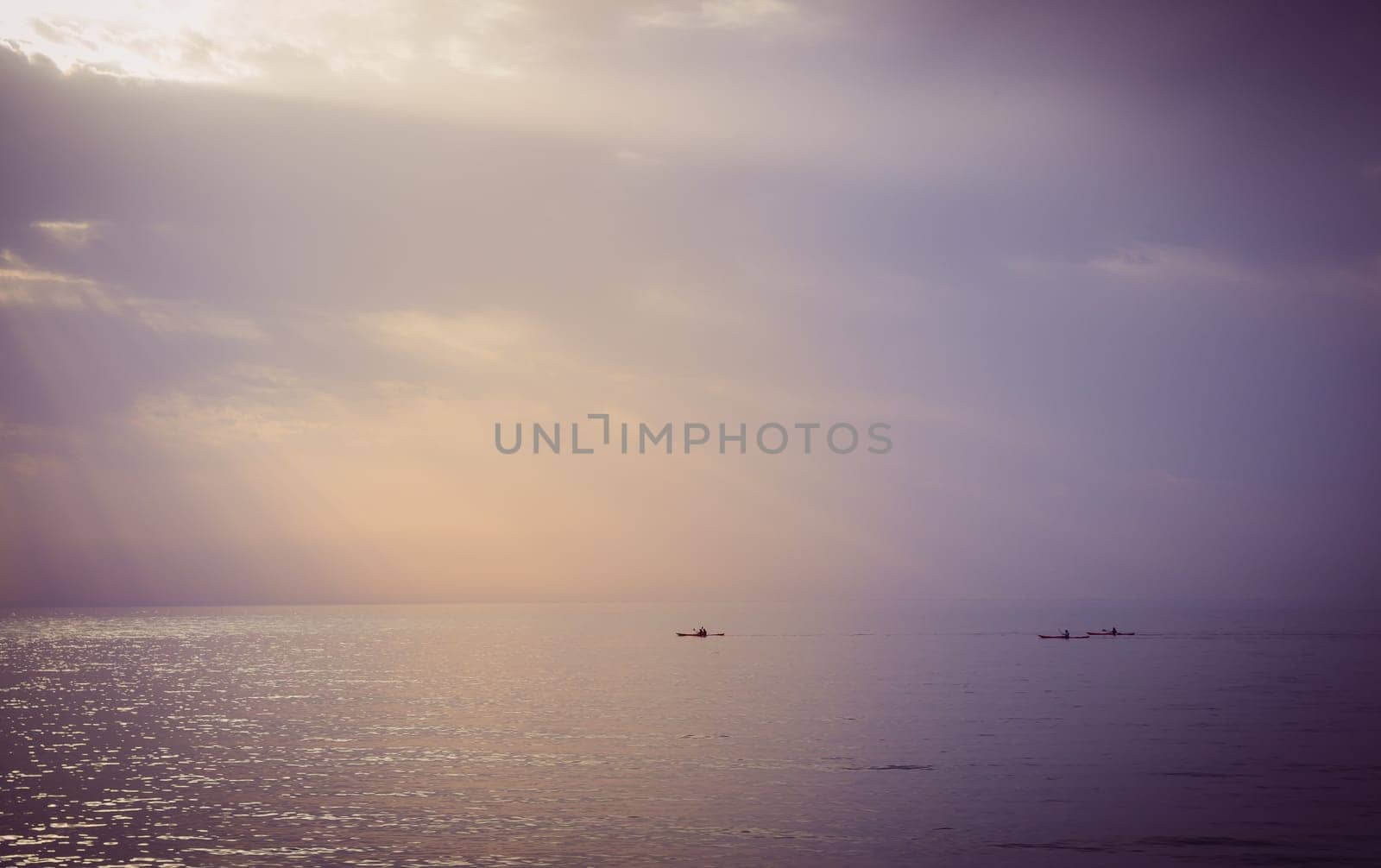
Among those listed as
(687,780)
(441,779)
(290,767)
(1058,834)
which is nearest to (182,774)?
(290,767)

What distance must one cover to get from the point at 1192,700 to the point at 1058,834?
2039 inches

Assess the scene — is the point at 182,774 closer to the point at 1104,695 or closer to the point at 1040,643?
the point at 1104,695

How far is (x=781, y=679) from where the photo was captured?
Answer: 110688mm

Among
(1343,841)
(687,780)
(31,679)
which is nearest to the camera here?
(1343,841)

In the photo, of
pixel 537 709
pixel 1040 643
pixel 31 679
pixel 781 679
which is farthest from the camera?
pixel 1040 643

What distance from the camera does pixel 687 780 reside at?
2110 inches

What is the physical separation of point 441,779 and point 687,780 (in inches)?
516

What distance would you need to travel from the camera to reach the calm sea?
4131cm

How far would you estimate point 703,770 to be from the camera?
56688 mm

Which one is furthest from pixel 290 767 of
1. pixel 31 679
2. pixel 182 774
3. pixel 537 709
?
pixel 31 679

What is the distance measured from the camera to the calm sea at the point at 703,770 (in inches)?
1626

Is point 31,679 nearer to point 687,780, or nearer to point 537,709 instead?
point 537,709

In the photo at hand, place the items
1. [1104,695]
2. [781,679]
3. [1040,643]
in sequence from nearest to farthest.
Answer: [1104,695] → [781,679] → [1040,643]

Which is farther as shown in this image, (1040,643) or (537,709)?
(1040,643)
